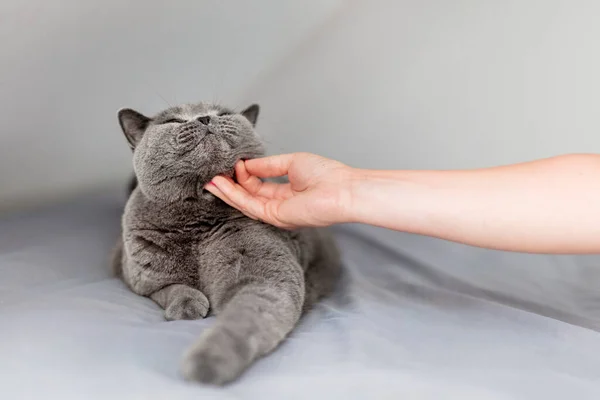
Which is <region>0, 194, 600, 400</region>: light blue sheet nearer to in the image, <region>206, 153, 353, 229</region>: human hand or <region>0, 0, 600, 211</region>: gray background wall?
<region>206, 153, 353, 229</region>: human hand

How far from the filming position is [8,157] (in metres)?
1.89

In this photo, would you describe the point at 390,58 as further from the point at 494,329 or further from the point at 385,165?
the point at 494,329

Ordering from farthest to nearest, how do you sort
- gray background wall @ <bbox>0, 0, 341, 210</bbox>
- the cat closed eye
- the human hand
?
gray background wall @ <bbox>0, 0, 341, 210</bbox> < the cat closed eye < the human hand

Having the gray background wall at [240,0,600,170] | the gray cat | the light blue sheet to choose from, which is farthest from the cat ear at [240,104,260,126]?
the gray background wall at [240,0,600,170]

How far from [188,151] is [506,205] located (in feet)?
2.25

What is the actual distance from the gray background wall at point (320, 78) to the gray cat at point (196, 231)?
582mm

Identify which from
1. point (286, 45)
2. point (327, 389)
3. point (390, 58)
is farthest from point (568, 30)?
point (327, 389)

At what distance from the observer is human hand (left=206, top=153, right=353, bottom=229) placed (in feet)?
4.06

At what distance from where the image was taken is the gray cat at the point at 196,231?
1258 millimetres

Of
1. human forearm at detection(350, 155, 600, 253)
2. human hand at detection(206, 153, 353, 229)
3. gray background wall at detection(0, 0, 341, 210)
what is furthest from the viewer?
gray background wall at detection(0, 0, 341, 210)

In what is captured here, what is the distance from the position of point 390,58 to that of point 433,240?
0.76 m

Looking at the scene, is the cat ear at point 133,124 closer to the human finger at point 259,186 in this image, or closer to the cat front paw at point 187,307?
the human finger at point 259,186

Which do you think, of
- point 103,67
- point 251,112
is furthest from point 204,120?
point 103,67

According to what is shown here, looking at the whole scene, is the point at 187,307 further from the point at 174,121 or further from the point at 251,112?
the point at 251,112
